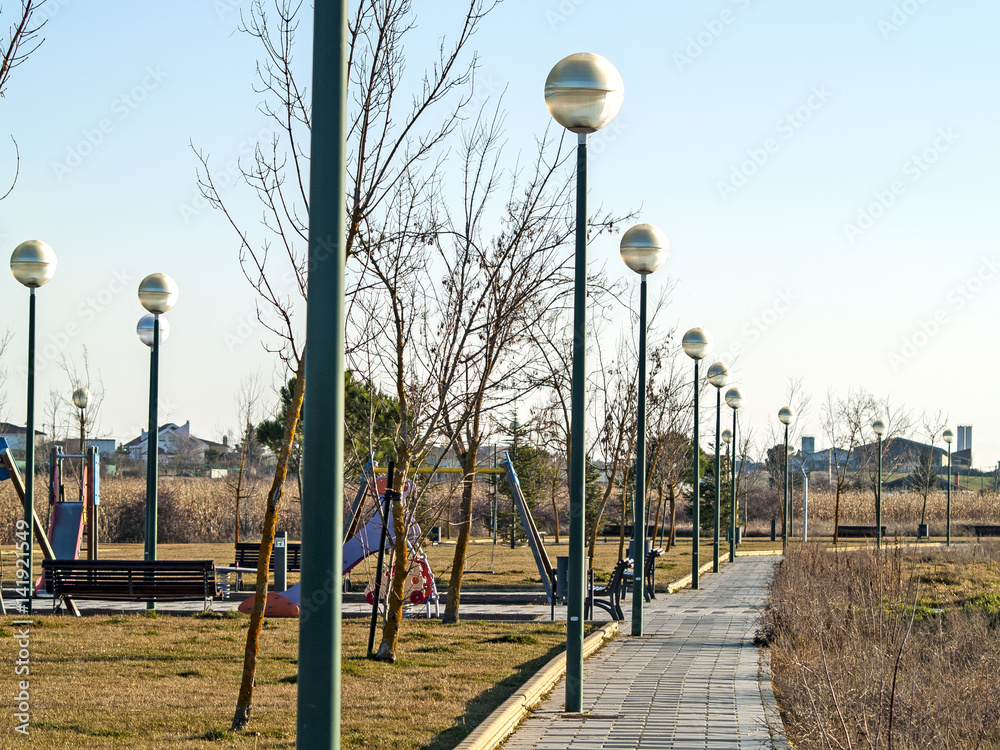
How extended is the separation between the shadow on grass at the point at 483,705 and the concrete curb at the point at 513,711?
0.55 feet

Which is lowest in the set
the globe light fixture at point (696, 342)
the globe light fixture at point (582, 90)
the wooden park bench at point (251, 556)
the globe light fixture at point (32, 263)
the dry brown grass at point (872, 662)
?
the wooden park bench at point (251, 556)

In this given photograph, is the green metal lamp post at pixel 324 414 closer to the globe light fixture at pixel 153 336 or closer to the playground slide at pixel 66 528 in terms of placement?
the globe light fixture at pixel 153 336

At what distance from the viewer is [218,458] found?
80.9 meters

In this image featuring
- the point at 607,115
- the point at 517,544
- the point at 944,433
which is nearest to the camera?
the point at 607,115

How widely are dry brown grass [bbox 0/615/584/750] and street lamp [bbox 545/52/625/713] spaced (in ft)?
2.93

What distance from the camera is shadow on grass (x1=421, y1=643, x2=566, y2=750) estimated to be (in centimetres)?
698

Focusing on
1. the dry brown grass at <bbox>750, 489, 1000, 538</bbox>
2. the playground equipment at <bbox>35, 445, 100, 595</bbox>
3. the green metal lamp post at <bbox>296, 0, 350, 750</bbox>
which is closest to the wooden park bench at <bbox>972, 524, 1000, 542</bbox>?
the dry brown grass at <bbox>750, 489, 1000, 538</bbox>

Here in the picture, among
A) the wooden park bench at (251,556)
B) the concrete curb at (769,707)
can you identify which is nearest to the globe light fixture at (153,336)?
the wooden park bench at (251,556)

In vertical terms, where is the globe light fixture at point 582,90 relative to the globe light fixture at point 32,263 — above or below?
above

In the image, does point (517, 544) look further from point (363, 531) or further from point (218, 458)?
point (218, 458)

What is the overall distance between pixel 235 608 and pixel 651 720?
1021 centimetres

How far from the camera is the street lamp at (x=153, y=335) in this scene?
44.1ft

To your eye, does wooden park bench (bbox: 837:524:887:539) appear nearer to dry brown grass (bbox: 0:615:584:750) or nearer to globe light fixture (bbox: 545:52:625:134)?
dry brown grass (bbox: 0:615:584:750)

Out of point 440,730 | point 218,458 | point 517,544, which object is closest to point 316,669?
point 440,730
